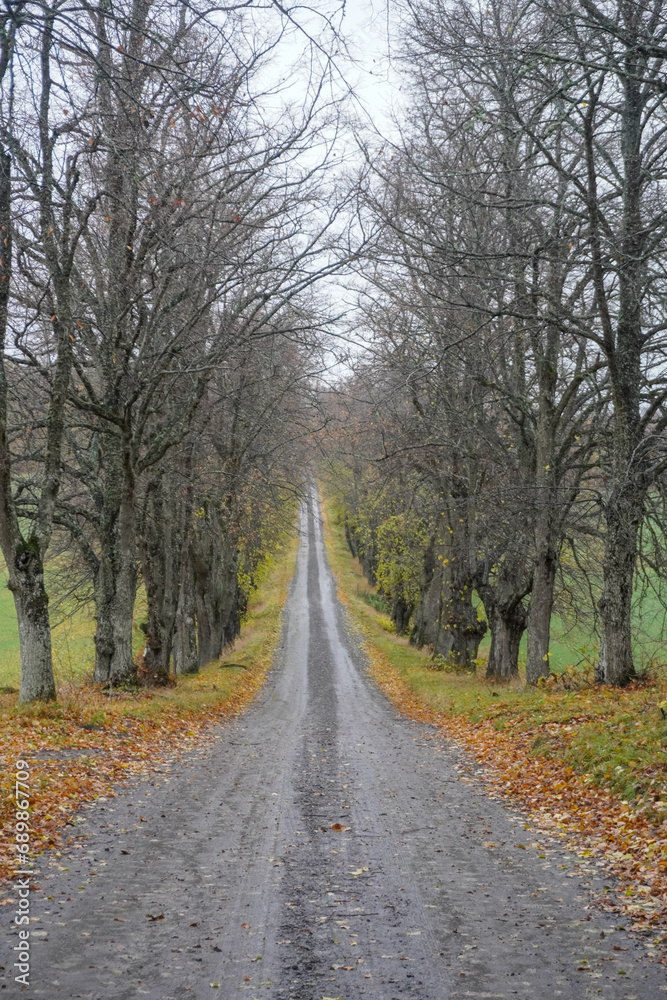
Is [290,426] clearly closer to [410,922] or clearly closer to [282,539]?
[282,539]

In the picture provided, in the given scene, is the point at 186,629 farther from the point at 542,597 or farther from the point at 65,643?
the point at 542,597

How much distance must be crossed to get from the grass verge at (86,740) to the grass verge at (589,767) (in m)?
4.18

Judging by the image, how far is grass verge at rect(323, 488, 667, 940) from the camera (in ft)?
20.8

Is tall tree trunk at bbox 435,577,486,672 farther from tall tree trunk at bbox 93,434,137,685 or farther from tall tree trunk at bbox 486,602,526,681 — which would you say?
tall tree trunk at bbox 93,434,137,685

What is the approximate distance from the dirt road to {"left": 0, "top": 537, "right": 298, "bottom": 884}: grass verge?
392 millimetres

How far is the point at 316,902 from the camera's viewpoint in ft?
18.8

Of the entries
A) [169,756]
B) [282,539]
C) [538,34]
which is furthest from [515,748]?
[282,539]

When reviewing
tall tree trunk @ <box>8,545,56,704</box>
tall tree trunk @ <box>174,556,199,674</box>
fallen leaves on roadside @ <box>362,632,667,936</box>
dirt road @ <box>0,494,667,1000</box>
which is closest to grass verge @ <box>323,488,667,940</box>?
fallen leaves on roadside @ <box>362,632,667,936</box>

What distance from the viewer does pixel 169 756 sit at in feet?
37.4

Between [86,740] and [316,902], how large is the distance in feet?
19.2

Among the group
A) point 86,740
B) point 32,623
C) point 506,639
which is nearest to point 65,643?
point 506,639

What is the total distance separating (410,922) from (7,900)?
2.74m

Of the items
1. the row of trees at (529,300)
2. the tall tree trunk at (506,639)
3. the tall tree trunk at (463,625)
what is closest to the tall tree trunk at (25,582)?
the row of trees at (529,300)

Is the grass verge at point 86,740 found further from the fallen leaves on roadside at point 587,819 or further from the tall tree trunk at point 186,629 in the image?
the fallen leaves on roadside at point 587,819
